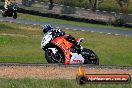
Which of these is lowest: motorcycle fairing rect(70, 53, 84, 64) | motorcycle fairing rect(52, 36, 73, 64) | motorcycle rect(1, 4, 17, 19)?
motorcycle rect(1, 4, 17, 19)

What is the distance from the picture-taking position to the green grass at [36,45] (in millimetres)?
21953

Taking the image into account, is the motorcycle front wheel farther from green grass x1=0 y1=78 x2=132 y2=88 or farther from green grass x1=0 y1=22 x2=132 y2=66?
green grass x1=0 y1=78 x2=132 y2=88

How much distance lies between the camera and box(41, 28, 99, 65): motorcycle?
16375 millimetres

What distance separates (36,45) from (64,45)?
1048 centimetres

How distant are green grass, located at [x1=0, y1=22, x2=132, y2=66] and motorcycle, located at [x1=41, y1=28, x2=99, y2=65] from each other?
3966mm

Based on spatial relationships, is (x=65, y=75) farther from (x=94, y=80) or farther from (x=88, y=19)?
(x=88, y=19)

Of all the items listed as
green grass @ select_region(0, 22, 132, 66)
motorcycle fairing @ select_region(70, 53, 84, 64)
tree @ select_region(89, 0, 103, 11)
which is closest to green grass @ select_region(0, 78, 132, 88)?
motorcycle fairing @ select_region(70, 53, 84, 64)

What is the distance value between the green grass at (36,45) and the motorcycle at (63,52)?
13.0 ft

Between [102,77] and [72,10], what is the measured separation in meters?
36.2

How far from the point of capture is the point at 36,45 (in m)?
26.7

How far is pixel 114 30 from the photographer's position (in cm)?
3775

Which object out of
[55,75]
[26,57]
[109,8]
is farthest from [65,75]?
[109,8]

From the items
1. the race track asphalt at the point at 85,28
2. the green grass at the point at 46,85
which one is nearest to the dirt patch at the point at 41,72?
the green grass at the point at 46,85

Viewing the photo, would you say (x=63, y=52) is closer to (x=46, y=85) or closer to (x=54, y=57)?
(x=54, y=57)
